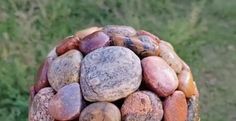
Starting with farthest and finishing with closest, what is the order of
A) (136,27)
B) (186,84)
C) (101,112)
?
(136,27) < (186,84) < (101,112)

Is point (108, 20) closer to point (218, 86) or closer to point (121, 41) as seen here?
point (218, 86)

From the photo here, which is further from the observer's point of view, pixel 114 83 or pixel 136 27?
pixel 136 27

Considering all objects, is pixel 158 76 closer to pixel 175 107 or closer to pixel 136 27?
pixel 175 107

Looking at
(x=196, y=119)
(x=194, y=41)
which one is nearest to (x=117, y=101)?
(x=196, y=119)

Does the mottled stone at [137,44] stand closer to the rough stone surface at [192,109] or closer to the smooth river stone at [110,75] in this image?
the smooth river stone at [110,75]

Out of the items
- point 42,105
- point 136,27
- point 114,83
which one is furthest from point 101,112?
point 136,27
